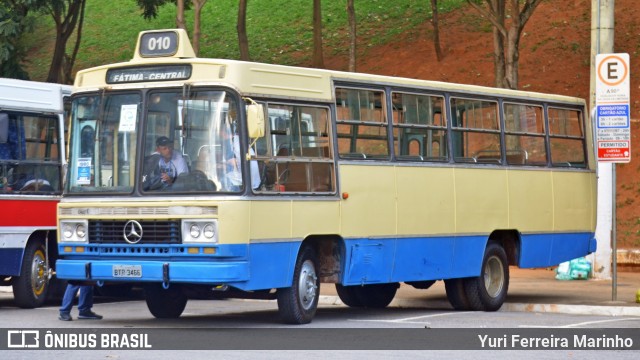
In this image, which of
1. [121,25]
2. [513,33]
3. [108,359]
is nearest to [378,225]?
[108,359]

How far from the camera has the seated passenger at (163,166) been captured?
15.1 metres

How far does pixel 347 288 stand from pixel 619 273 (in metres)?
8.01

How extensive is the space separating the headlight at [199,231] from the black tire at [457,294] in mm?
5456

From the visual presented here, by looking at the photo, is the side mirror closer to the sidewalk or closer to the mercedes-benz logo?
the mercedes-benz logo

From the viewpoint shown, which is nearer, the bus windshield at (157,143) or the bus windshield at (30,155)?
the bus windshield at (157,143)

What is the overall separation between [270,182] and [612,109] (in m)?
5.79

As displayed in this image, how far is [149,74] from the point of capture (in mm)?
15594

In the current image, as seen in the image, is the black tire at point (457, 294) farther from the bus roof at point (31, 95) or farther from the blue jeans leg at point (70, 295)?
the bus roof at point (31, 95)

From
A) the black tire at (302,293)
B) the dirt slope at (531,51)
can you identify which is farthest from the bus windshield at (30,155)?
the dirt slope at (531,51)

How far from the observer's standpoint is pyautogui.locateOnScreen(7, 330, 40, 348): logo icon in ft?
44.3

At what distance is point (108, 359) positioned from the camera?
12.2m

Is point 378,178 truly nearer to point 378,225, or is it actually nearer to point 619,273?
point 378,225

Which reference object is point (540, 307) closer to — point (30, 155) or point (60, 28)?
point (30, 155)

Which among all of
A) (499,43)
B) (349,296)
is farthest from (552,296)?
(499,43)
